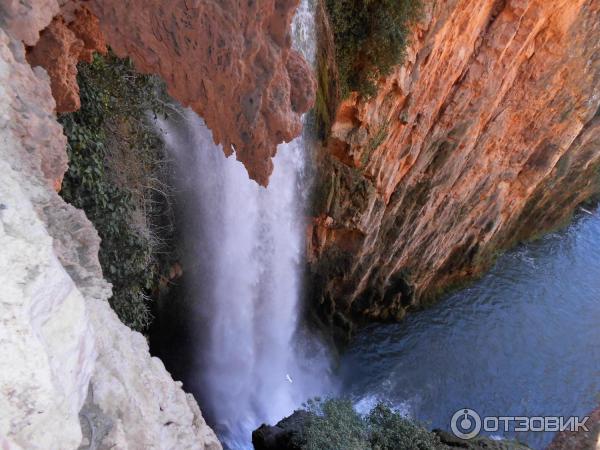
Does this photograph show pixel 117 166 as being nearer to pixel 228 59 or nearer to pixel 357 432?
pixel 228 59

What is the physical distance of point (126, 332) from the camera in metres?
3.65

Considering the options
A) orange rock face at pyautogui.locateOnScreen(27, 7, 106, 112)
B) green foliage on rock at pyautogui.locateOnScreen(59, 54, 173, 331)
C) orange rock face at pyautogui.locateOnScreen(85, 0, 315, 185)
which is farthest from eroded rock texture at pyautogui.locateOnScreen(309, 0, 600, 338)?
orange rock face at pyautogui.locateOnScreen(27, 7, 106, 112)

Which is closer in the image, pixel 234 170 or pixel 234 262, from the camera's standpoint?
pixel 234 170

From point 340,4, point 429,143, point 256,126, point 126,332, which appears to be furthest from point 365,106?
point 126,332

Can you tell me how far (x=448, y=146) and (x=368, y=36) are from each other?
4.43m

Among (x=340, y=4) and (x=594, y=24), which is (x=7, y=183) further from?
(x=594, y=24)

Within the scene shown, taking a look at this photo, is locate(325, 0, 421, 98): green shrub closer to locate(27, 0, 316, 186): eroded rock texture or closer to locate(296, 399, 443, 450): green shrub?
locate(27, 0, 316, 186): eroded rock texture

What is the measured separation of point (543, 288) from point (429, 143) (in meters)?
11.3

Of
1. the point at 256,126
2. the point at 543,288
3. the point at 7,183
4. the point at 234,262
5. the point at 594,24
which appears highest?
the point at 594,24

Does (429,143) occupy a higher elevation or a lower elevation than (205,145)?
higher

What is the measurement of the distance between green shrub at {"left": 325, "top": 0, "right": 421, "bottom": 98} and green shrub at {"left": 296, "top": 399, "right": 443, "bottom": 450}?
667cm

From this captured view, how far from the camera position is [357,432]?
8.95 meters

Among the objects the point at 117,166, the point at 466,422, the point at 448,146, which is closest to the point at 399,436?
the point at 466,422

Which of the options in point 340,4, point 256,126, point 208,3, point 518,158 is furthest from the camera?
point 518,158
